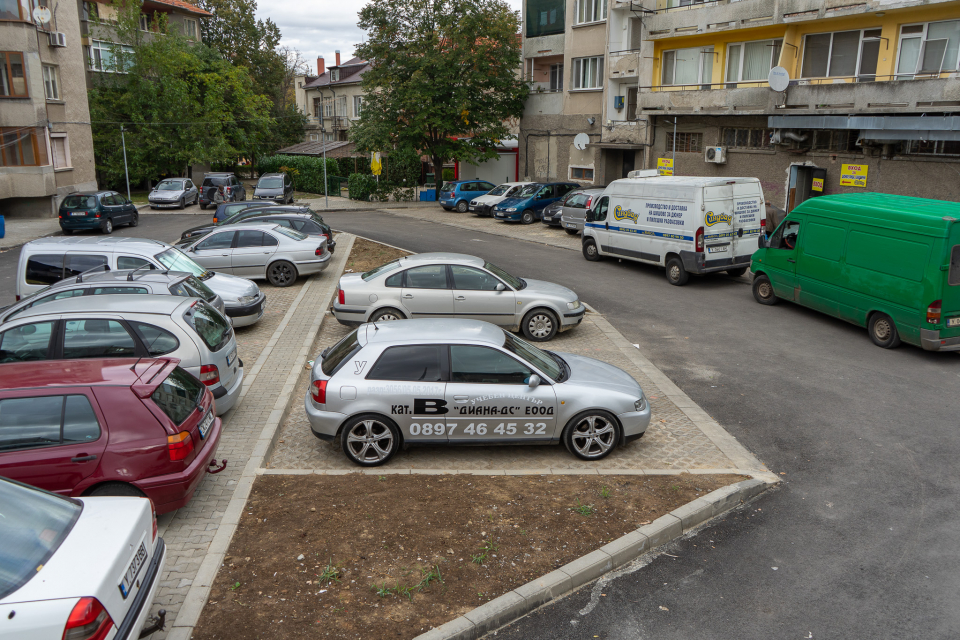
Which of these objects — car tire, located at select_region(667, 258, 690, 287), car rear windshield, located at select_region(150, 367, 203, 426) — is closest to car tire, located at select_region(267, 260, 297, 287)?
car tire, located at select_region(667, 258, 690, 287)

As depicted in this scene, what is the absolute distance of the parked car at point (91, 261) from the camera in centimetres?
1237

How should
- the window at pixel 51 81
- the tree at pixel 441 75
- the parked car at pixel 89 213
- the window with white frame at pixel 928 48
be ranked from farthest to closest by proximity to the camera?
the tree at pixel 441 75 < the window at pixel 51 81 < the parked car at pixel 89 213 < the window with white frame at pixel 928 48

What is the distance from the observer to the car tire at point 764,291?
51.1 ft

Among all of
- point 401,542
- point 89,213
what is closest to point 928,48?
point 401,542

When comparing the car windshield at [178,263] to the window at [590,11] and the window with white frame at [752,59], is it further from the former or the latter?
the window at [590,11]

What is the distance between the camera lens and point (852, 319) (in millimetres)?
13000

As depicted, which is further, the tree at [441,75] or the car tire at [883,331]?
the tree at [441,75]

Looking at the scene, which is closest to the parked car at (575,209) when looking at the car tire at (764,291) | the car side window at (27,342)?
the car tire at (764,291)

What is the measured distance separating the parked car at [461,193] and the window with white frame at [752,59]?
42.9ft

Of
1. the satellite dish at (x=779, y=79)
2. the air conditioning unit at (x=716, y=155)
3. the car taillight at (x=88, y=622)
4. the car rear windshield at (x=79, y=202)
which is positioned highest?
the satellite dish at (x=779, y=79)

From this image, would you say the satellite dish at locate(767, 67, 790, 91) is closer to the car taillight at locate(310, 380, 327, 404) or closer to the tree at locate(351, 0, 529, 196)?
the tree at locate(351, 0, 529, 196)

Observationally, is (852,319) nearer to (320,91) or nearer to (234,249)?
(234,249)

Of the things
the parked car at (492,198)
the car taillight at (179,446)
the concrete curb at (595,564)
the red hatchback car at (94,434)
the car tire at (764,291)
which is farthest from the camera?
the parked car at (492,198)

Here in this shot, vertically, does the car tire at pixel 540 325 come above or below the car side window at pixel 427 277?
below
